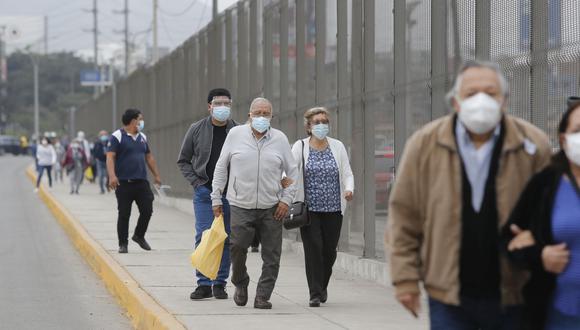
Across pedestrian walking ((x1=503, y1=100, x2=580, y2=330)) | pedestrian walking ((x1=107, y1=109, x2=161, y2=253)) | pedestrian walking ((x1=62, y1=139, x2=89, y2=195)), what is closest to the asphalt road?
pedestrian walking ((x1=107, y1=109, x2=161, y2=253))

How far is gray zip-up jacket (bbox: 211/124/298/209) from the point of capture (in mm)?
11031

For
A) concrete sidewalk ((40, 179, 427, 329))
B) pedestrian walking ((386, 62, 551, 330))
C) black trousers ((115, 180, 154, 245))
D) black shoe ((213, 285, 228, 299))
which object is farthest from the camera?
black trousers ((115, 180, 154, 245))

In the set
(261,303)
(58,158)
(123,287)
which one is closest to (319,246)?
(261,303)

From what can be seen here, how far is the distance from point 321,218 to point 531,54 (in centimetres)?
265

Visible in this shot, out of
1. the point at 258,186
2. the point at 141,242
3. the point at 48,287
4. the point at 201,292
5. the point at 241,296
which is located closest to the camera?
the point at 258,186

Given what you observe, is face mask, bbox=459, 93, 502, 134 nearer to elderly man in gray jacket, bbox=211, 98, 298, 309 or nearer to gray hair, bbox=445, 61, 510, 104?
gray hair, bbox=445, 61, 510, 104

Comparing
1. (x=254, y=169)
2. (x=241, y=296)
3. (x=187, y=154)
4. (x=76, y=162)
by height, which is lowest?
(x=241, y=296)

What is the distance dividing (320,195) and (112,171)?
19.0 feet

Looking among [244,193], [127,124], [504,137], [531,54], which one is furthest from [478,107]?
[127,124]

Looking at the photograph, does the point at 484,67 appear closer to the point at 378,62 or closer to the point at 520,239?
the point at 520,239

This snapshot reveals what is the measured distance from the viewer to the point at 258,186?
36.2 feet

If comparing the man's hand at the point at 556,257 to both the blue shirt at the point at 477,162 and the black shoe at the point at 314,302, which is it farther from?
the black shoe at the point at 314,302

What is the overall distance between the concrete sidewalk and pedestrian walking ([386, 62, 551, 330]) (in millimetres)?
4611

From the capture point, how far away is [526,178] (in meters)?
5.39
